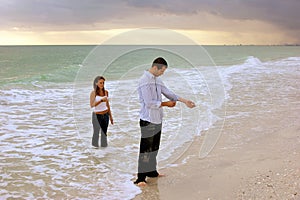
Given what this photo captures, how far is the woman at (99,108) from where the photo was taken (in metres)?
6.50

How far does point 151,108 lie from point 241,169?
68.5 inches

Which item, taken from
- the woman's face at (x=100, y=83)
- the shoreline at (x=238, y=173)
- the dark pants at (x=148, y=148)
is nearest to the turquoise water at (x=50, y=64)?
the woman's face at (x=100, y=83)

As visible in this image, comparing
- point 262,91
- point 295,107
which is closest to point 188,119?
point 295,107

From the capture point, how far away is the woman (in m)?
6.50

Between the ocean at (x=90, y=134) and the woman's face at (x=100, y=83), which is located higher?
the woman's face at (x=100, y=83)

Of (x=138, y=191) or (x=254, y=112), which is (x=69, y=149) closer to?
(x=138, y=191)

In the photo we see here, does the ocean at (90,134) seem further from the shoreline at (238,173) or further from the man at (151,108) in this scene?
the man at (151,108)

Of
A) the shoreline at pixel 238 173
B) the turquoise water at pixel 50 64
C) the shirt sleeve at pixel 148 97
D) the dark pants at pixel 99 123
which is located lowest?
the shoreline at pixel 238 173

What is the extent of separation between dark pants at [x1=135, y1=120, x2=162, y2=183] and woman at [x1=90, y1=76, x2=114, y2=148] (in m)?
1.84

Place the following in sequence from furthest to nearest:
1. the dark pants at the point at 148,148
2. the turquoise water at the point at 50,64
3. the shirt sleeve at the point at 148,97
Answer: the turquoise water at the point at 50,64 < the dark pants at the point at 148,148 < the shirt sleeve at the point at 148,97

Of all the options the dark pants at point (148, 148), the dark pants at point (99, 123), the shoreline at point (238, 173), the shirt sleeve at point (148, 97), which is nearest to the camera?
the shoreline at point (238, 173)

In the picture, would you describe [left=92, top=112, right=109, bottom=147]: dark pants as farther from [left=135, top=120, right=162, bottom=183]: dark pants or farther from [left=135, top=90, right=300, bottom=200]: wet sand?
[left=135, top=120, right=162, bottom=183]: dark pants

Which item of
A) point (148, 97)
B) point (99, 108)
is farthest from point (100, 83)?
point (148, 97)

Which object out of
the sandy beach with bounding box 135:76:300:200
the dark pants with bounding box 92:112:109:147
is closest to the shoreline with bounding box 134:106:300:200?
the sandy beach with bounding box 135:76:300:200
